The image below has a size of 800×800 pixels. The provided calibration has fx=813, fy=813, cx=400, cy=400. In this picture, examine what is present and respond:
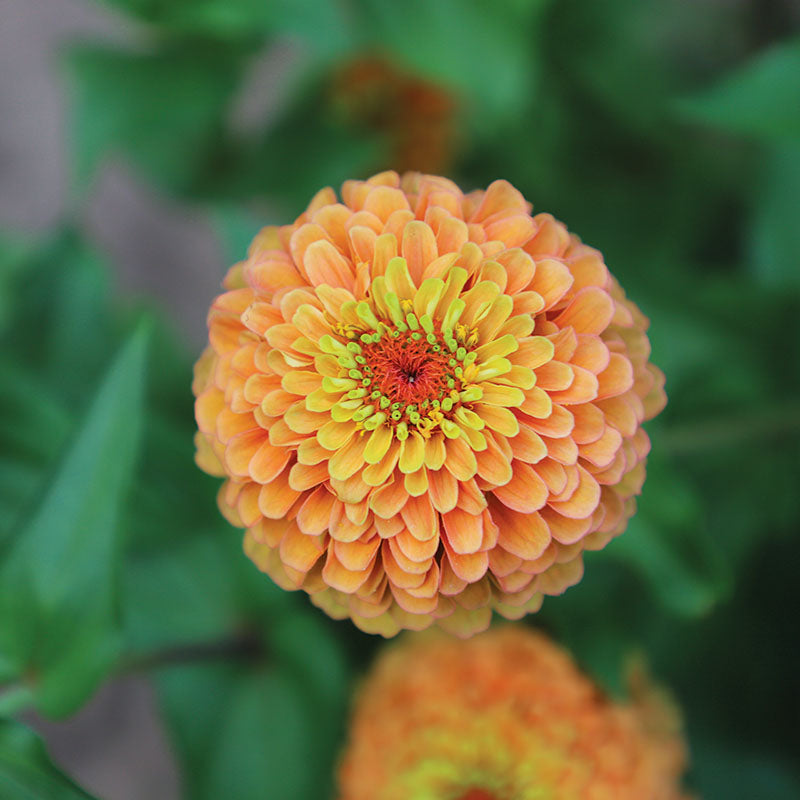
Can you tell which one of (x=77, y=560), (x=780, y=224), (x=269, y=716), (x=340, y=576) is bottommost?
(x=269, y=716)

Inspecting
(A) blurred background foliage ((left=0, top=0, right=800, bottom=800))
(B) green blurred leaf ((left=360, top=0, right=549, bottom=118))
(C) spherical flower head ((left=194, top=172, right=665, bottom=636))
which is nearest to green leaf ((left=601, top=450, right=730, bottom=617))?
(A) blurred background foliage ((left=0, top=0, right=800, bottom=800))

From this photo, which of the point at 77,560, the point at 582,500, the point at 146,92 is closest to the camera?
the point at 582,500

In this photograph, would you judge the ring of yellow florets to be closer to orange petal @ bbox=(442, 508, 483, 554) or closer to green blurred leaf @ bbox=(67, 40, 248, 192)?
orange petal @ bbox=(442, 508, 483, 554)

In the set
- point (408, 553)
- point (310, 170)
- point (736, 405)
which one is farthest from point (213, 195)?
point (408, 553)

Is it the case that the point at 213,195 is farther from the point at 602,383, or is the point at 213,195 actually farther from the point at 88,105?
the point at 602,383

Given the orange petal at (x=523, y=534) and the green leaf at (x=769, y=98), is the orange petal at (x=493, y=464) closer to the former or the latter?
the orange petal at (x=523, y=534)

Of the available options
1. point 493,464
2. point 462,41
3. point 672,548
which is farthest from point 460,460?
point 462,41

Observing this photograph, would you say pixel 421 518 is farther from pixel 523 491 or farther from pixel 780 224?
pixel 780 224
